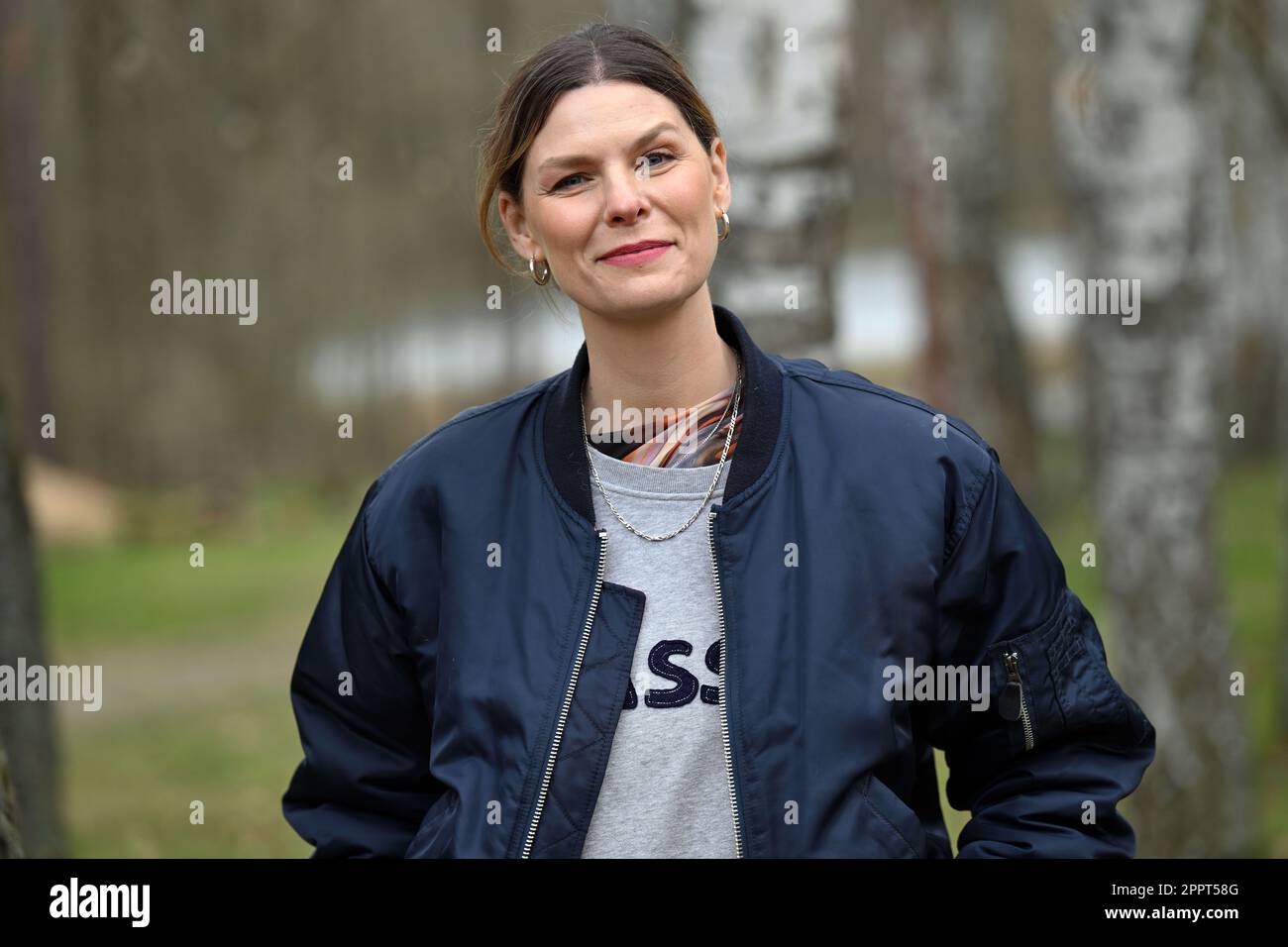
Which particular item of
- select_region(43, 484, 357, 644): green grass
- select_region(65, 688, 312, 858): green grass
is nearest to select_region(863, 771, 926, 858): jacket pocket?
select_region(65, 688, 312, 858): green grass

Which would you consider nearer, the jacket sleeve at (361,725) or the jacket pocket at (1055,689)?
the jacket pocket at (1055,689)

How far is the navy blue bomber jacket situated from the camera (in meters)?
2.22

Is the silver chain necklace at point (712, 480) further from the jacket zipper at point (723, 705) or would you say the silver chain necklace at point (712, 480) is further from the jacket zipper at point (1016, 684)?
the jacket zipper at point (1016, 684)

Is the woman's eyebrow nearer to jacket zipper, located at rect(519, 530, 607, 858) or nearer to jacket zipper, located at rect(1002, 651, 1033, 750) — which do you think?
jacket zipper, located at rect(519, 530, 607, 858)

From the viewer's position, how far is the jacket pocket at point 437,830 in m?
2.29

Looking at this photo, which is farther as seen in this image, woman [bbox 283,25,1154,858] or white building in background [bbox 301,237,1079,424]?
white building in background [bbox 301,237,1079,424]

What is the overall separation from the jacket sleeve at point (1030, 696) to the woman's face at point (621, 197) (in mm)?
590

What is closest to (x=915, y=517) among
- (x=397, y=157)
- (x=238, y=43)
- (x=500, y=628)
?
(x=500, y=628)

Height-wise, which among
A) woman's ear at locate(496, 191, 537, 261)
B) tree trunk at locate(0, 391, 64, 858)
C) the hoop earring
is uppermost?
woman's ear at locate(496, 191, 537, 261)

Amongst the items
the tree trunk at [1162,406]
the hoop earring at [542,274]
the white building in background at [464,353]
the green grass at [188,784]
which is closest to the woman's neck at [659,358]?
the hoop earring at [542,274]

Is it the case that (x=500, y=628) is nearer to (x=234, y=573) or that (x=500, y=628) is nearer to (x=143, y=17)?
(x=143, y=17)

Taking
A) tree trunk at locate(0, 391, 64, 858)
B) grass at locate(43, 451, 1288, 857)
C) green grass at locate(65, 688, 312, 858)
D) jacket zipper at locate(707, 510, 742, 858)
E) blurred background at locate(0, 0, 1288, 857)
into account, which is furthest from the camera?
grass at locate(43, 451, 1288, 857)

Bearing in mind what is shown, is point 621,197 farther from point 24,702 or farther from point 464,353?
point 464,353

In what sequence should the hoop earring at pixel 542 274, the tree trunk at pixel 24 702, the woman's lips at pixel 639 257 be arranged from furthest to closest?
the tree trunk at pixel 24 702
the hoop earring at pixel 542 274
the woman's lips at pixel 639 257
